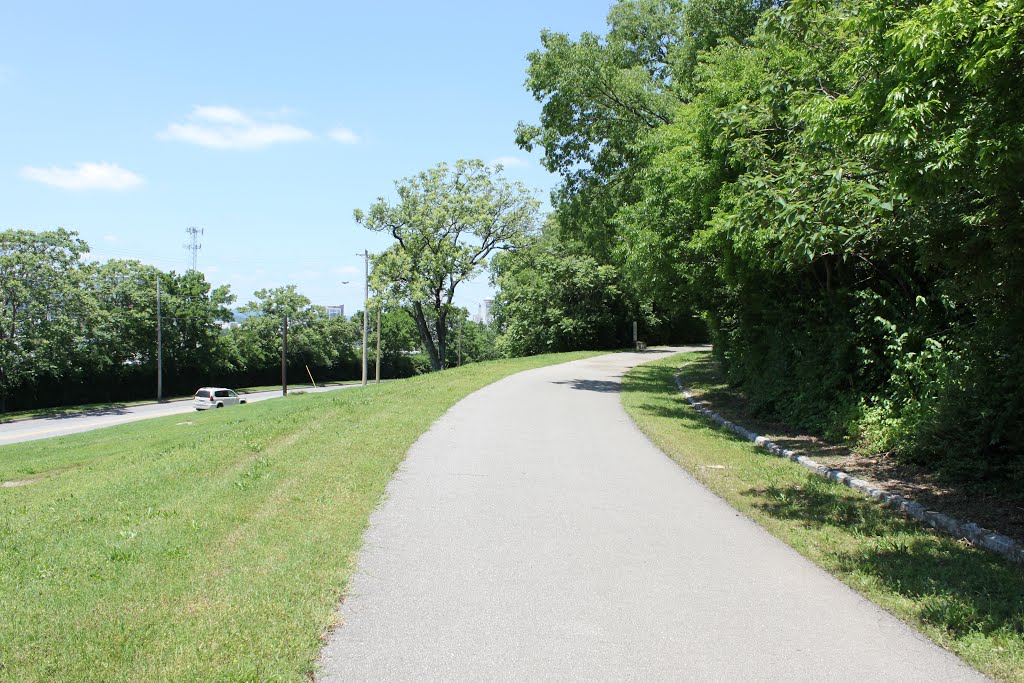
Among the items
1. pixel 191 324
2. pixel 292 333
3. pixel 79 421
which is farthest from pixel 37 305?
pixel 292 333

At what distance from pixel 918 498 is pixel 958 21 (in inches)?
181

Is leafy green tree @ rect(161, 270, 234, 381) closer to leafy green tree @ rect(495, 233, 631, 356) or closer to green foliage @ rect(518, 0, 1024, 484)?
leafy green tree @ rect(495, 233, 631, 356)

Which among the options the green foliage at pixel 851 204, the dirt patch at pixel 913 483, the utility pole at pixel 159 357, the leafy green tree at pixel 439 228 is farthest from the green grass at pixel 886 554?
the utility pole at pixel 159 357

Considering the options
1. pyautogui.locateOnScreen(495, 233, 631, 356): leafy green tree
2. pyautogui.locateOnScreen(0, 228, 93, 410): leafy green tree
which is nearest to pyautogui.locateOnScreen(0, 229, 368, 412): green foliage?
pyautogui.locateOnScreen(0, 228, 93, 410): leafy green tree

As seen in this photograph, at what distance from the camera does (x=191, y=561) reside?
16.7ft

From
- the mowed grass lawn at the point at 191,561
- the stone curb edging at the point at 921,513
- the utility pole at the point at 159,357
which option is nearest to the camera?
the mowed grass lawn at the point at 191,561

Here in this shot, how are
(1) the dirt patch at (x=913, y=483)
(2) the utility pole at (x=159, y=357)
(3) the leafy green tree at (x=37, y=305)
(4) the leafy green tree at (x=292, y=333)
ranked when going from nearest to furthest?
(1) the dirt patch at (x=913, y=483), (3) the leafy green tree at (x=37, y=305), (2) the utility pole at (x=159, y=357), (4) the leafy green tree at (x=292, y=333)

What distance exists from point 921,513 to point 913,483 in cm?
118

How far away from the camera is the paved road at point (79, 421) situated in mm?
30609

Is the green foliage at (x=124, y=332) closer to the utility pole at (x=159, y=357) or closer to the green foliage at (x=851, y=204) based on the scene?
the utility pole at (x=159, y=357)

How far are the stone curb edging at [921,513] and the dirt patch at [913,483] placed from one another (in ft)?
0.38

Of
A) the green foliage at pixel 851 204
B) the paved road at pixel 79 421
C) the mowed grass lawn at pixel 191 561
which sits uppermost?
the green foliage at pixel 851 204

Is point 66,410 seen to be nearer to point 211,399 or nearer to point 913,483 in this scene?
point 211,399

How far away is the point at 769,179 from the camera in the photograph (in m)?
9.27
